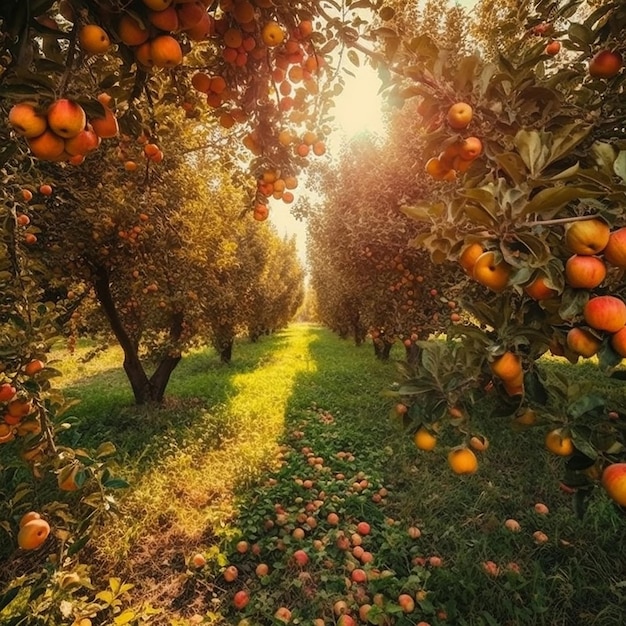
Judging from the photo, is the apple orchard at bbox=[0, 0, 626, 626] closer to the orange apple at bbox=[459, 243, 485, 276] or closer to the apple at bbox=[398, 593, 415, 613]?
the orange apple at bbox=[459, 243, 485, 276]

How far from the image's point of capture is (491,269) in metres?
1.36


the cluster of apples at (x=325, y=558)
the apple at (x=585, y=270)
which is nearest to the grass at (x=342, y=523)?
the cluster of apples at (x=325, y=558)

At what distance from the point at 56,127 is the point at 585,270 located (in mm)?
1694

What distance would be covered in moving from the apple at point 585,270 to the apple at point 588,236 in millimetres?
28

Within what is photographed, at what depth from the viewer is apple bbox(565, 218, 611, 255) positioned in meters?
1.21

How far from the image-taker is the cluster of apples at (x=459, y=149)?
1.63 meters

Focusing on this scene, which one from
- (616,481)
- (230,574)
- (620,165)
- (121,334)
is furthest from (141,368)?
(620,165)

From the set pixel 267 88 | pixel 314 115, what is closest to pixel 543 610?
pixel 314 115

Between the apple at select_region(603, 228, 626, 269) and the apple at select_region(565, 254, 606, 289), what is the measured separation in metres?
0.04

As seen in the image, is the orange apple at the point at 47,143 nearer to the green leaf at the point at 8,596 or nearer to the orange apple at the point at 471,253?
the orange apple at the point at 471,253

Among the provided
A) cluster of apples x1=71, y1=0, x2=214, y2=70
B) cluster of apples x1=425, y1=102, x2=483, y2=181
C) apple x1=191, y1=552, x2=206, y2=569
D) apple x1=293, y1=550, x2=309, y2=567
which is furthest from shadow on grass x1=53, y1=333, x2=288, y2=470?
cluster of apples x1=425, y1=102, x2=483, y2=181

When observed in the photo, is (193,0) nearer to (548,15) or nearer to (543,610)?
(548,15)

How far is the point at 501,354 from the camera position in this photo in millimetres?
1483

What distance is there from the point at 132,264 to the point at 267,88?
5684 mm
